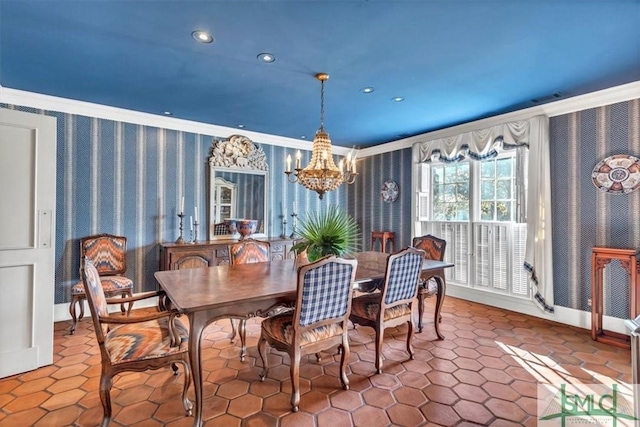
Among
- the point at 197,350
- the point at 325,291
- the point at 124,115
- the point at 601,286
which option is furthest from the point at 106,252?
the point at 601,286

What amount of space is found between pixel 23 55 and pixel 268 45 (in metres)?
1.93

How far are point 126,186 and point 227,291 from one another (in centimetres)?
276

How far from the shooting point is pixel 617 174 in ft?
10.1

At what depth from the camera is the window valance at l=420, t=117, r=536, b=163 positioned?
12.2 feet

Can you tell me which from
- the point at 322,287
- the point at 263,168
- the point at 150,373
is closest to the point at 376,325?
the point at 322,287

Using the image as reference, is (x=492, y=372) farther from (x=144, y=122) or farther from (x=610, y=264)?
(x=144, y=122)

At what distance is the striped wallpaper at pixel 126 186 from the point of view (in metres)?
3.50

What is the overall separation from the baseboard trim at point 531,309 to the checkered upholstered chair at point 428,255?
109 centimetres

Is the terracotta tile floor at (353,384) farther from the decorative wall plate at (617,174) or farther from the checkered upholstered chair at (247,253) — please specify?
the decorative wall plate at (617,174)

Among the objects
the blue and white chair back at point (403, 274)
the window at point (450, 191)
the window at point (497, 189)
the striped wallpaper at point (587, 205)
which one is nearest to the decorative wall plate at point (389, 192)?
the window at point (450, 191)

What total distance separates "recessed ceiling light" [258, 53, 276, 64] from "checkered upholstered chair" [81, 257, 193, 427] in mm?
1861

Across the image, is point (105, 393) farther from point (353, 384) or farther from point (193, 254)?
point (193, 254)

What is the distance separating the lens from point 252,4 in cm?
185

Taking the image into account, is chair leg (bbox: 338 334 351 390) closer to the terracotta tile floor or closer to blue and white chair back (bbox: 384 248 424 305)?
the terracotta tile floor
